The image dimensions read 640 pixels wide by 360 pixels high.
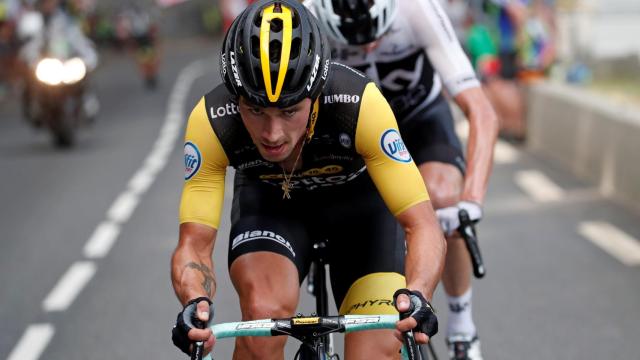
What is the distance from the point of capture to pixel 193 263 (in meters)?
4.25

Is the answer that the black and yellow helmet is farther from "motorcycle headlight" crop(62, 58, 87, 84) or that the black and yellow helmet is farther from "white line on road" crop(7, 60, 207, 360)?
"motorcycle headlight" crop(62, 58, 87, 84)

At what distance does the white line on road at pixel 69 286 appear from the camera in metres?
8.09

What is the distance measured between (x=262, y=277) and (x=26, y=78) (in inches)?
483

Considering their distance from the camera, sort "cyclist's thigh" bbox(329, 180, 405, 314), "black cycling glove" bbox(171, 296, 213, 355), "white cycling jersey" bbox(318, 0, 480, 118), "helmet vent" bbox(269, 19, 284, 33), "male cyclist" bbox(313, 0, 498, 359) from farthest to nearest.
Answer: "white cycling jersey" bbox(318, 0, 480, 118) < "male cyclist" bbox(313, 0, 498, 359) < "cyclist's thigh" bbox(329, 180, 405, 314) < "helmet vent" bbox(269, 19, 284, 33) < "black cycling glove" bbox(171, 296, 213, 355)

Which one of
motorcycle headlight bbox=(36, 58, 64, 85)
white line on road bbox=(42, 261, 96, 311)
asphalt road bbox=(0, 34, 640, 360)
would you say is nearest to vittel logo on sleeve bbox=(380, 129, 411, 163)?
asphalt road bbox=(0, 34, 640, 360)

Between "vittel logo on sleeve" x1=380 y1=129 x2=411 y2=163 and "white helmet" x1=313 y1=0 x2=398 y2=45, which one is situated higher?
"white helmet" x1=313 y1=0 x2=398 y2=45

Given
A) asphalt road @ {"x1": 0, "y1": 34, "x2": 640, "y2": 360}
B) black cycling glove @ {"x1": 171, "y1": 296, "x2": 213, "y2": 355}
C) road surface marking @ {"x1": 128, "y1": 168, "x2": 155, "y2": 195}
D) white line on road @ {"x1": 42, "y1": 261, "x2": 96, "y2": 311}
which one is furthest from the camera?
road surface marking @ {"x1": 128, "y1": 168, "x2": 155, "y2": 195}

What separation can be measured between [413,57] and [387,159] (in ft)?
5.42

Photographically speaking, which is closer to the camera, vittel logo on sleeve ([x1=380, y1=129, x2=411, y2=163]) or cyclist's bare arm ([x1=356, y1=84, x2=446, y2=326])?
cyclist's bare arm ([x1=356, y1=84, x2=446, y2=326])

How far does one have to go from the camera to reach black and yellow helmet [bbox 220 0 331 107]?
12.9 ft

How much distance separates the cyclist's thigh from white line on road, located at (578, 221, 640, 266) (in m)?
4.16

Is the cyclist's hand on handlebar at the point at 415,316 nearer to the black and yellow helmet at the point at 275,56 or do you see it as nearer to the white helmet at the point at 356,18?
the black and yellow helmet at the point at 275,56

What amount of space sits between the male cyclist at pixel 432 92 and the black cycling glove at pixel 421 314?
124 cm

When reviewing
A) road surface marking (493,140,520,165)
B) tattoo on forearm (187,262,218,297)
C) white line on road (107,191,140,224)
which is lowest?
road surface marking (493,140,520,165)
